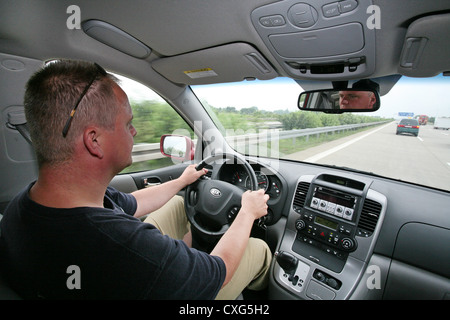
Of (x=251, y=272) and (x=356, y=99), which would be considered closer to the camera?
(x=251, y=272)

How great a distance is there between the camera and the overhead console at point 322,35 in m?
1.34

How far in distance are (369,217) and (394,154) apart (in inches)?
40.2

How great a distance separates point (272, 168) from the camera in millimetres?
2715

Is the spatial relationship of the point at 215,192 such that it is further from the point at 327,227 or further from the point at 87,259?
the point at 87,259

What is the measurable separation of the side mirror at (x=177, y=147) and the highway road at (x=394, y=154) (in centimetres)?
151

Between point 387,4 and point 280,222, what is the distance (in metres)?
2.16

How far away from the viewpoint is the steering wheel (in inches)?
85.7

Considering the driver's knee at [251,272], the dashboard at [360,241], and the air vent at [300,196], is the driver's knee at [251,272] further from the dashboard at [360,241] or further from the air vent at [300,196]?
the air vent at [300,196]

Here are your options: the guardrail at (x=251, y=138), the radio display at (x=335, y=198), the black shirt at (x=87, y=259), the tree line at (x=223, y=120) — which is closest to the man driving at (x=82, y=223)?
the black shirt at (x=87, y=259)

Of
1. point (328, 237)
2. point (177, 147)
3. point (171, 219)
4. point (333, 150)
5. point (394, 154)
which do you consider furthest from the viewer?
point (177, 147)

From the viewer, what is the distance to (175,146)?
11.7ft

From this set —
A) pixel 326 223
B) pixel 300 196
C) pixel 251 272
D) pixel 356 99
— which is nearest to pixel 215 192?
pixel 251 272
